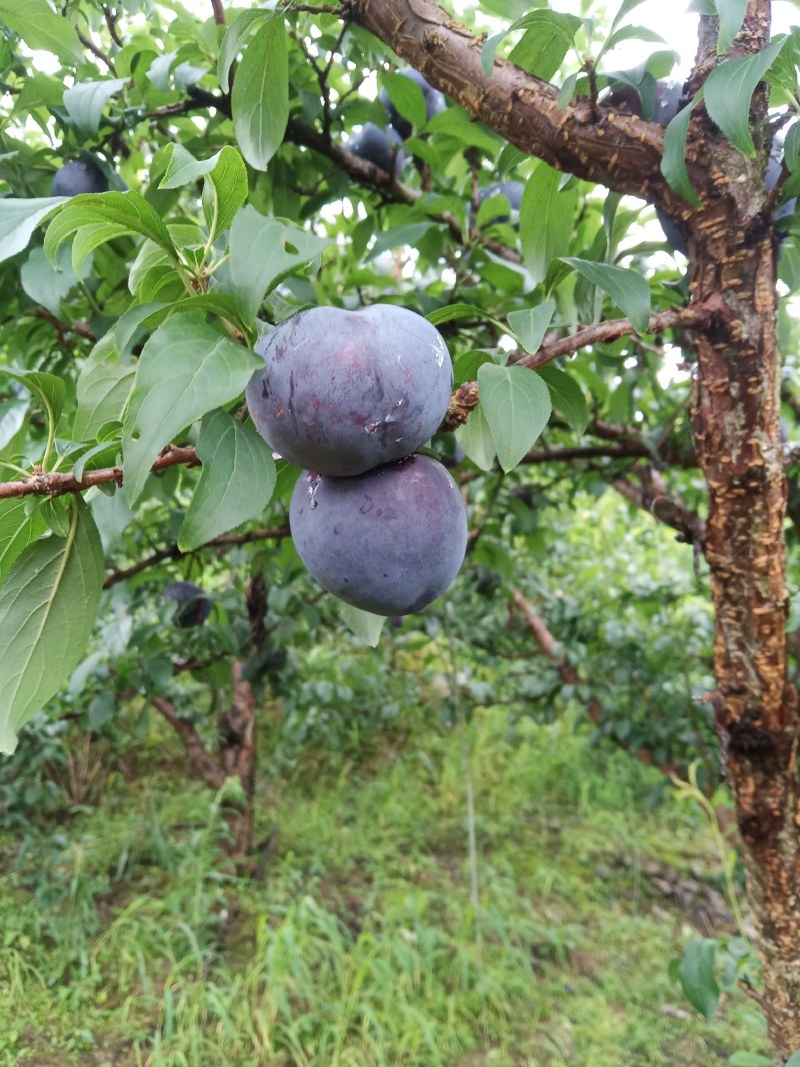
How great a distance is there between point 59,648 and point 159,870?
2.07 m

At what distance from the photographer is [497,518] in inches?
77.2

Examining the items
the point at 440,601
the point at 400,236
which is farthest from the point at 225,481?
the point at 440,601

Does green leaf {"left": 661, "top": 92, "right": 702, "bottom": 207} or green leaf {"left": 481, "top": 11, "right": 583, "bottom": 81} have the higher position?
green leaf {"left": 481, "top": 11, "right": 583, "bottom": 81}

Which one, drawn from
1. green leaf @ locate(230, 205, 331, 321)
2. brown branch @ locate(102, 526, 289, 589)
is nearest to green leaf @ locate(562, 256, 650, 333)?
green leaf @ locate(230, 205, 331, 321)

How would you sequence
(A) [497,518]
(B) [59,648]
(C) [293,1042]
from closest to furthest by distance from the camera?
(B) [59,648] → (C) [293,1042] → (A) [497,518]

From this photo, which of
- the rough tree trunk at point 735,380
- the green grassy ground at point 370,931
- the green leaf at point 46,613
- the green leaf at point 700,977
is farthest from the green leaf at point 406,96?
the green grassy ground at point 370,931

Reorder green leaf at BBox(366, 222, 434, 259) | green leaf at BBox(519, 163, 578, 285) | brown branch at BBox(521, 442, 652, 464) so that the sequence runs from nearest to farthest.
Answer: green leaf at BBox(519, 163, 578, 285) < green leaf at BBox(366, 222, 434, 259) < brown branch at BBox(521, 442, 652, 464)

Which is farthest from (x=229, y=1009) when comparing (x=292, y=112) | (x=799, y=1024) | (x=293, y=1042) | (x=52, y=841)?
(x=292, y=112)

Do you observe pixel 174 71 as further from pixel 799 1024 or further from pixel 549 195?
pixel 799 1024

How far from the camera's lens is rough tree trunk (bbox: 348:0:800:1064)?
24.9 inches

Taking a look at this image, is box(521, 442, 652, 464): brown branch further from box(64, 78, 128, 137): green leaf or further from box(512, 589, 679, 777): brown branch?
box(64, 78, 128, 137): green leaf

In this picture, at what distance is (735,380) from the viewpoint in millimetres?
672

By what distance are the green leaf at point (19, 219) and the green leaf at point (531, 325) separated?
1.02 ft

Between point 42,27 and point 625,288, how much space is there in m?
0.77
